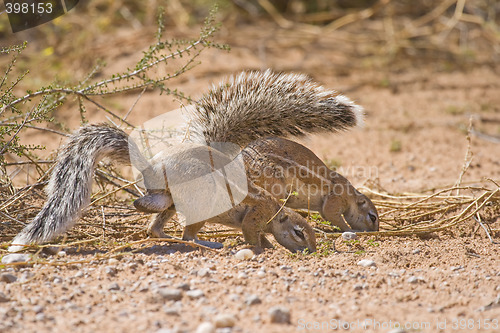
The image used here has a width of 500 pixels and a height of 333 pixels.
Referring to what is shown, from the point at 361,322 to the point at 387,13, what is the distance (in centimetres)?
963

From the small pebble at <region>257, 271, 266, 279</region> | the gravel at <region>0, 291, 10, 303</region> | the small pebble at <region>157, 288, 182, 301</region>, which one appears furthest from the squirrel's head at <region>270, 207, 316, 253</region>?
the gravel at <region>0, 291, 10, 303</region>

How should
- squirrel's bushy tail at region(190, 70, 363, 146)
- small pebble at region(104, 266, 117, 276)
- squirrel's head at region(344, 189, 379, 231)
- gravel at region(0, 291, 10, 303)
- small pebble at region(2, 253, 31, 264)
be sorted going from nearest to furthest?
gravel at region(0, 291, 10, 303) → small pebble at region(104, 266, 117, 276) → small pebble at region(2, 253, 31, 264) → squirrel's bushy tail at region(190, 70, 363, 146) → squirrel's head at region(344, 189, 379, 231)

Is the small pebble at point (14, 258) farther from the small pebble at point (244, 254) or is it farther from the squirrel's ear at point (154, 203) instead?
the small pebble at point (244, 254)

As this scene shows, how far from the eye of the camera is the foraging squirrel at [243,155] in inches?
139

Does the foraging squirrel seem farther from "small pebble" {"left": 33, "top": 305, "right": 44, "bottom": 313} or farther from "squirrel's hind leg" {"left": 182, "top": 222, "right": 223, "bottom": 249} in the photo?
"small pebble" {"left": 33, "top": 305, "right": 44, "bottom": 313}

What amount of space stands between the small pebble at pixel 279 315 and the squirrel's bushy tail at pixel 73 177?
144cm

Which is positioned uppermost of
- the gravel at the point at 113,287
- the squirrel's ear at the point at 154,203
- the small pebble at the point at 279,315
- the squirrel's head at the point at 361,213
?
the squirrel's ear at the point at 154,203

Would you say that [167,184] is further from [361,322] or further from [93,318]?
[361,322]

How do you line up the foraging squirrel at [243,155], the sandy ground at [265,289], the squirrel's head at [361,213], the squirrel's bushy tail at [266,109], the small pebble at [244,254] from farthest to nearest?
the squirrel's head at [361,213] → the squirrel's bushy tail at [266,109] → the small pebble at [244,254] → the foraging squirrel at [243,155] → the sandy ground at [265,289]

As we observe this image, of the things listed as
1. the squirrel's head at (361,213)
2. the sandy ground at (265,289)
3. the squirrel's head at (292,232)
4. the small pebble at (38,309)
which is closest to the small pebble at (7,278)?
the sandy ground at (265,289)

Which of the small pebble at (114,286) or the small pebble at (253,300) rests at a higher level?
the small pebble at (114,286)

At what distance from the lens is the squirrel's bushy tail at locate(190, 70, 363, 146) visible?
4641mm

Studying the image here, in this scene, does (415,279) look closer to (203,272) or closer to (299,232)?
(299,232)

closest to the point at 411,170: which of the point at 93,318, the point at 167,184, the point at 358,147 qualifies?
the point at 358,147
